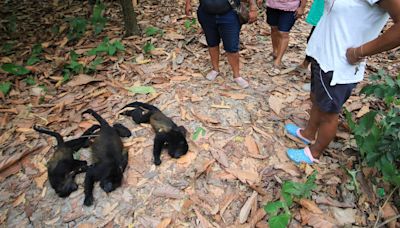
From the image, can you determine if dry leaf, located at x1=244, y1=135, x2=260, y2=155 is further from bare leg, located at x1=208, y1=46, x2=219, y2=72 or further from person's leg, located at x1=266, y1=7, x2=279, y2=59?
person's leg, located at x1=266, y1=7, x2=279, y2=59

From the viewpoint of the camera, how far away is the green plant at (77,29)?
5.65 meters

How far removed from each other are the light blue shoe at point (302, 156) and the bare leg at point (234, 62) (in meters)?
1.49

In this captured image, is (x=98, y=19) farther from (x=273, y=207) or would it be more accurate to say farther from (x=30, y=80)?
(x=273, y=207)

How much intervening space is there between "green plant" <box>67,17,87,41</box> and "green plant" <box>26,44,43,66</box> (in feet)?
1.70

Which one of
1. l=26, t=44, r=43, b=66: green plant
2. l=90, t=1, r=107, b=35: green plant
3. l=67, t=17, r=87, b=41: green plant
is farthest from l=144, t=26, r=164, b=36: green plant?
l=26, t=44, r=43, b=66: green plant

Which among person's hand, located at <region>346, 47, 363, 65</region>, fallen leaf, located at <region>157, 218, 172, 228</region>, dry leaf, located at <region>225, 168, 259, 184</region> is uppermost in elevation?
person's hand, located at <region>346, 47, 363, 65</region>

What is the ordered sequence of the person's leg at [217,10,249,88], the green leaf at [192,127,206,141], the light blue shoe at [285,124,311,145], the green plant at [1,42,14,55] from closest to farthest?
the light blue shoe at [285,124,311,145] < the green leaf at [192,127,206,141] < the person's leg at [217,10,249,88] < the green plant at [1,42,14,55]

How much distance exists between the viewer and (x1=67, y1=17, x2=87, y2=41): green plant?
18.5 ft

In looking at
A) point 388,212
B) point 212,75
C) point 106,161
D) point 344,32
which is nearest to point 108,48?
point 212,75

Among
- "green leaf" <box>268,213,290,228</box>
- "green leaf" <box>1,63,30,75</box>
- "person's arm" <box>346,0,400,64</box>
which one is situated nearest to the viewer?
"person's arm" <box>346,0,400,64</box>

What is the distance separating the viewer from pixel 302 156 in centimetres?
340

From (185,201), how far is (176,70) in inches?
90.5

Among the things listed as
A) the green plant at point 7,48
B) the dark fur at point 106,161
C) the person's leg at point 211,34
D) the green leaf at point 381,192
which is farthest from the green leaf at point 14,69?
the green leaf at point 381,192

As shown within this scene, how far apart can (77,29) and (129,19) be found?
1063 mm
